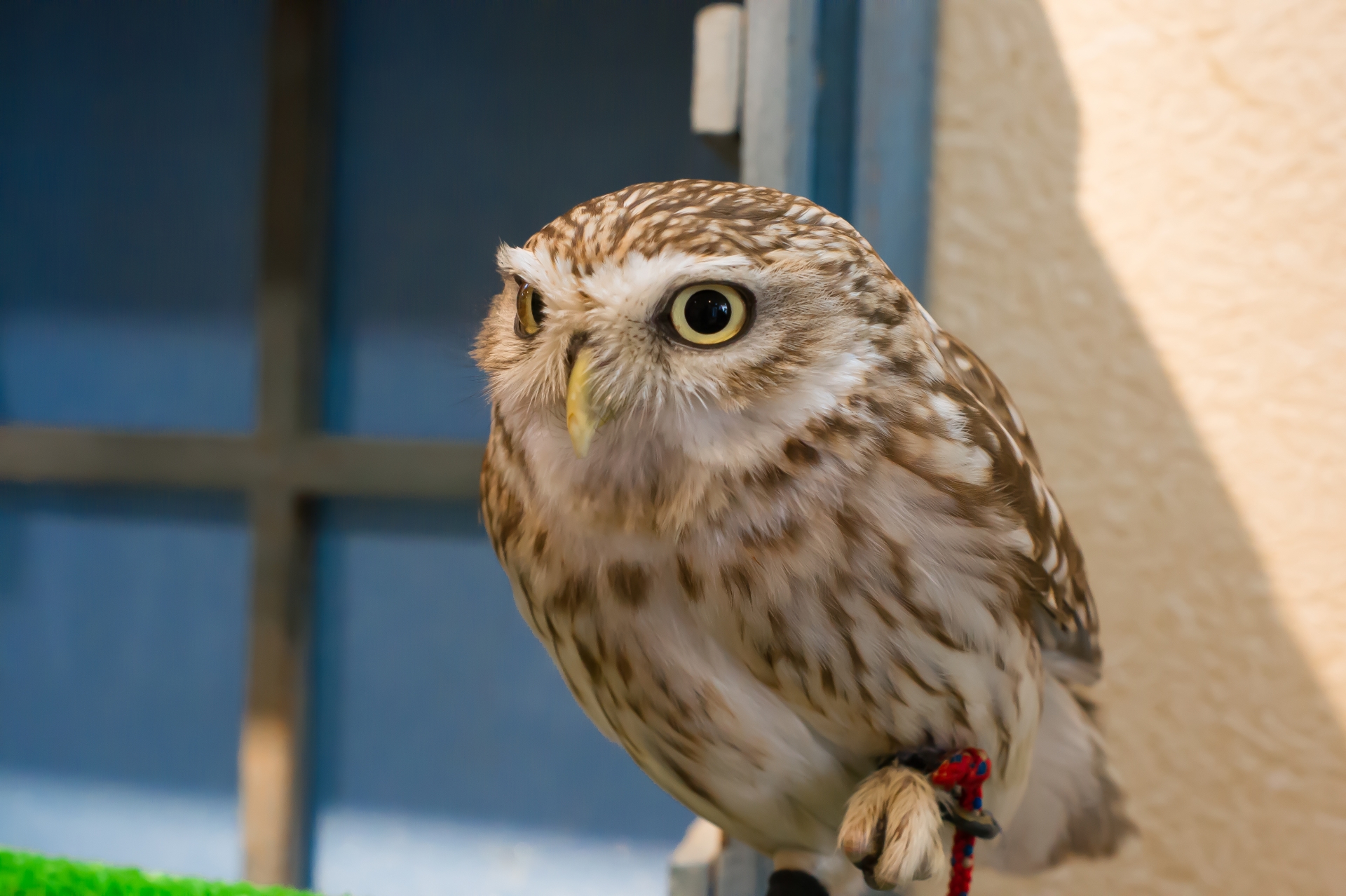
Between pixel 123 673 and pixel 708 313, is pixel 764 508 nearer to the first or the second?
pixel 708 313

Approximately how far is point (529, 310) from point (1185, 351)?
2.75 feet

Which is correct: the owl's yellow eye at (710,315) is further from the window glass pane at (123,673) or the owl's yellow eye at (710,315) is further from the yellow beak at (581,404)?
the window glass pane at (123,673)

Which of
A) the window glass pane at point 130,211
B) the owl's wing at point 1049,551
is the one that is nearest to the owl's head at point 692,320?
the owl's wing at point 1049,551

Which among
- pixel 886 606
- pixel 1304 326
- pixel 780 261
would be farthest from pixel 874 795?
pixel 1304 326

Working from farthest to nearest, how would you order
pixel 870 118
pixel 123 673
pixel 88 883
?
pixel 123 673
pixel 870 118
pixel 88 883

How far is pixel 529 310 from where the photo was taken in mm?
507

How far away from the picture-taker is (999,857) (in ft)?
2.78

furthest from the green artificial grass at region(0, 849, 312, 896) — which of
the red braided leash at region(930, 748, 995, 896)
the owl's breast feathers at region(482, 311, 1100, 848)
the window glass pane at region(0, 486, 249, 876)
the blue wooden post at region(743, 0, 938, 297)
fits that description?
the window glass pane at region(0, 486, 249, 876)

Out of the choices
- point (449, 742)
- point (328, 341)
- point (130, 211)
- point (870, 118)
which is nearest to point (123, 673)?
point (449, 742)

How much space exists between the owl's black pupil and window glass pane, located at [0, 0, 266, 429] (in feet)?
5.71

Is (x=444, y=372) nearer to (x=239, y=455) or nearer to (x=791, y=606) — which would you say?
(x=239, y=455)

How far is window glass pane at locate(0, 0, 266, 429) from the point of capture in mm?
1906

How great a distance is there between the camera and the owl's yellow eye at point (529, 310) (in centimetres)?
50

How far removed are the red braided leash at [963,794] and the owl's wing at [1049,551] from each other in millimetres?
123
